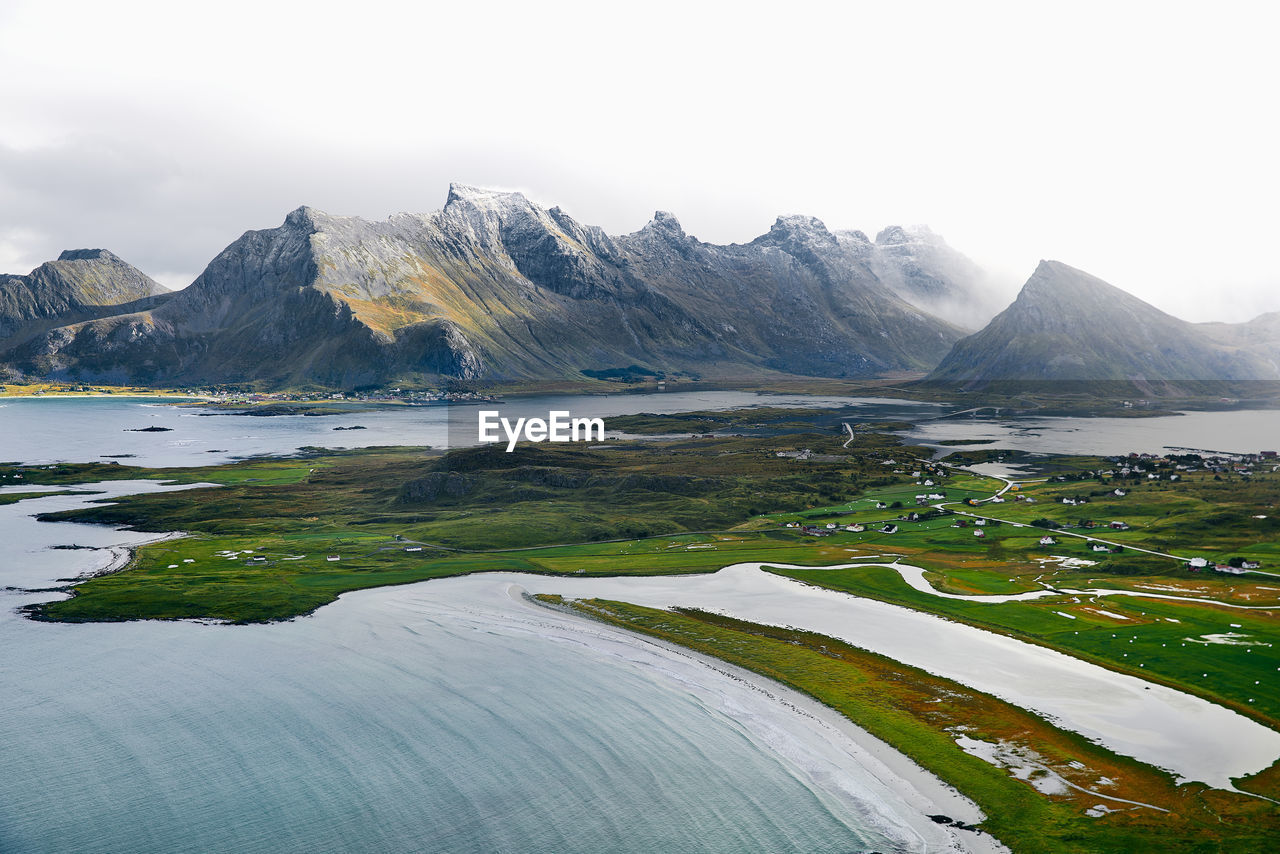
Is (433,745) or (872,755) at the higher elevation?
(433,745)

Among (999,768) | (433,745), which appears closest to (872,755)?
(999,768)

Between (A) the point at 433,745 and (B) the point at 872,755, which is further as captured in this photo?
(A) the point at 433,745

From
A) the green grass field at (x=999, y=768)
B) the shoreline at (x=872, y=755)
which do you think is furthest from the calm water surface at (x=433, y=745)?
the green grass field at (x=999, y=768)

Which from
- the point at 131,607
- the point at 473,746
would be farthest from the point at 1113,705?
the point at 131,607

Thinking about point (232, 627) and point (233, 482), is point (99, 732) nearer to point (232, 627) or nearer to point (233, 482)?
point (232, 627)

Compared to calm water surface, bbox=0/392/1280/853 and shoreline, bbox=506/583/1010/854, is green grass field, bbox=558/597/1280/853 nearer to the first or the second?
shoreline, bbox=506/583/1010/854

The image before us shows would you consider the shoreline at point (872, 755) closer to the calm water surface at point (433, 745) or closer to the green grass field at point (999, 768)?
the calm water surface at point (433, 745)

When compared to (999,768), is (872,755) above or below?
below

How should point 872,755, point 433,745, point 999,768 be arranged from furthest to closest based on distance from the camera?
point 433,745
point 872,755
point 999,768

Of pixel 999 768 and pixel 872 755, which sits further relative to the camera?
pixel 872 755

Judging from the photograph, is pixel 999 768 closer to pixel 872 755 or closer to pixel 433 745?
pixel 872 755

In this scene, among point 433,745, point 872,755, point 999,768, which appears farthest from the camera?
point 433,745

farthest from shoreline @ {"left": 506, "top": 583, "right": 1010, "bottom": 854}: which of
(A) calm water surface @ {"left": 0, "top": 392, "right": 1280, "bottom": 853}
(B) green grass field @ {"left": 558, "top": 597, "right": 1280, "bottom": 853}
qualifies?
(B) green grass field @ {"left": 558, "top": 597, "right": 1280, "bottom": 853}
